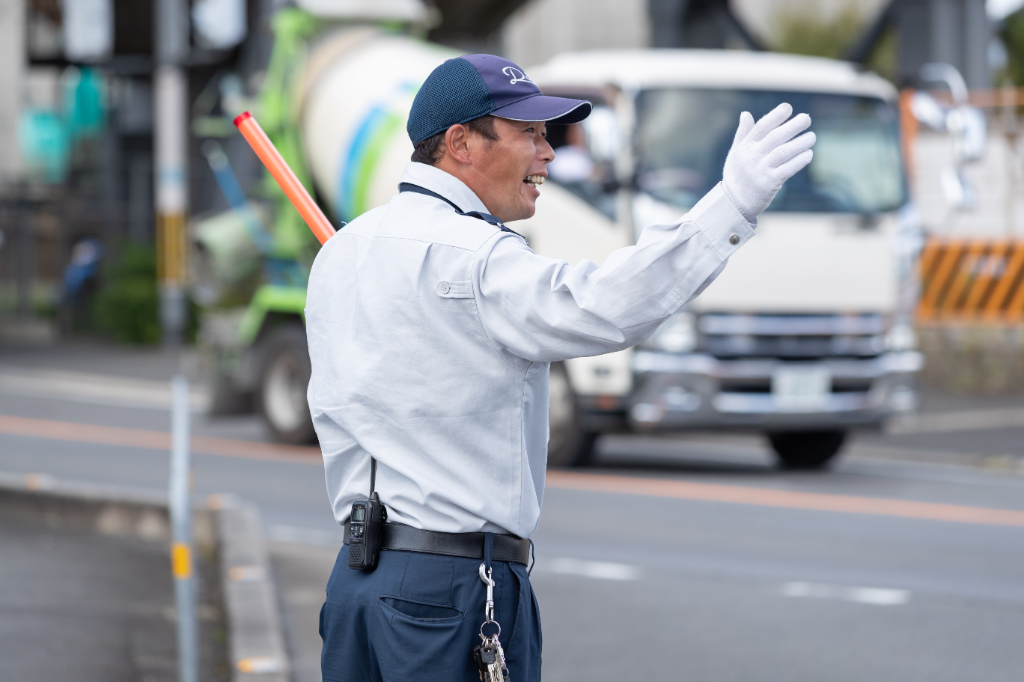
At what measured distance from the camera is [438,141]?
2.67 metres

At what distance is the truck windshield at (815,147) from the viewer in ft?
37.5

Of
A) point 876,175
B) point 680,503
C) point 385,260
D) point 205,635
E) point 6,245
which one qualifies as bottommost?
point 6,245

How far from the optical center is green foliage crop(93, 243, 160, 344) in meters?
27.6

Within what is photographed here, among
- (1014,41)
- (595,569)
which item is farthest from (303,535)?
(1014,41)

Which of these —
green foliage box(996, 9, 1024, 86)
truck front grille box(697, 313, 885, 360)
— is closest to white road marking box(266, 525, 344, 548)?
truck front grille box(697, 313, 885, 360)

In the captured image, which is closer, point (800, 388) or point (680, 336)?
point (680, 336)

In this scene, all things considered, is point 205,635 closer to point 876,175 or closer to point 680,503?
point 680,503

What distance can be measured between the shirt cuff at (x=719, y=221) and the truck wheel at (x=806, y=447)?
35.4ft

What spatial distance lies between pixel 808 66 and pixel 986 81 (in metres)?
8.95

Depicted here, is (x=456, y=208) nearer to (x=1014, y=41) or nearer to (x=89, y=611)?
(x=89, y=611)

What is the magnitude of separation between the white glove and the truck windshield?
891 cm

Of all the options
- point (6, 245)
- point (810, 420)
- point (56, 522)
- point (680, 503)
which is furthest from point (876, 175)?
point (6, 245)

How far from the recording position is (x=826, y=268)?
38.4ft

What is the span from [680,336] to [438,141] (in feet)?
29.5
